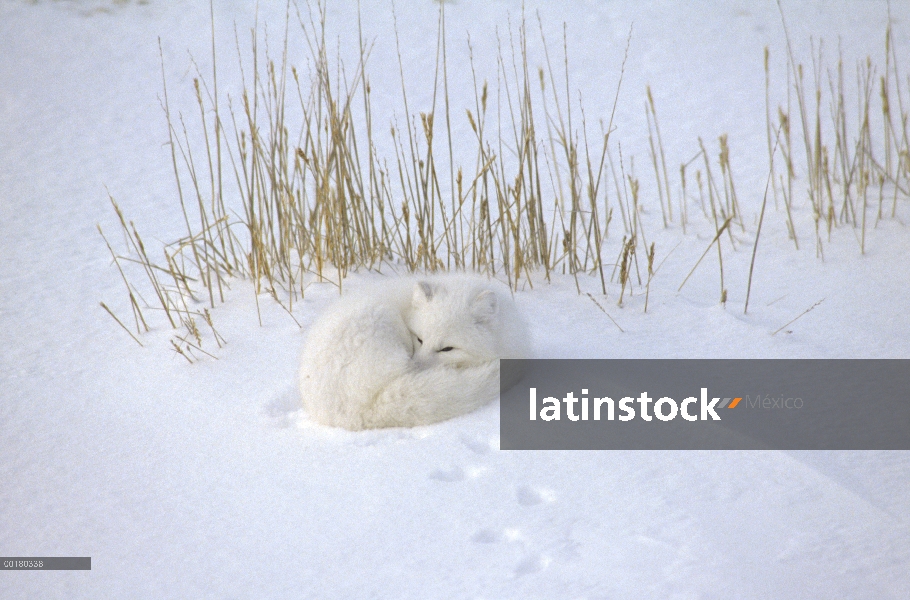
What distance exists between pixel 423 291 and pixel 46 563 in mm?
1297

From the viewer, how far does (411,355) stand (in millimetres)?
2279

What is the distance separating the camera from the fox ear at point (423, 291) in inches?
88.8

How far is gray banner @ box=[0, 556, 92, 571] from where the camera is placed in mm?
1788

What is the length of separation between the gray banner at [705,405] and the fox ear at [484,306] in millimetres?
165

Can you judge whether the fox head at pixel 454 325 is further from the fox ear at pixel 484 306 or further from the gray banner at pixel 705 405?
the gray banner at pixel 705 405

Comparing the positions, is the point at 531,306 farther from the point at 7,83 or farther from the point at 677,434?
the point at 7,83

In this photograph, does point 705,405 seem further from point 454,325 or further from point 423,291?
point 423,291

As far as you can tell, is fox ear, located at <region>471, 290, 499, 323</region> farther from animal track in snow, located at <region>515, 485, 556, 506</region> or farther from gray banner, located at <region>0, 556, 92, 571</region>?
gray banner, located at <region>0, 556, 92, 571</region>

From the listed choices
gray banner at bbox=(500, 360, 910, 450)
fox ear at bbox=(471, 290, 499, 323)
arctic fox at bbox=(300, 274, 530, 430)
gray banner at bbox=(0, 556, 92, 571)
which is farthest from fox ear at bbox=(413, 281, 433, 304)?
gray banner at bbox=(0, 556, 92, 571)

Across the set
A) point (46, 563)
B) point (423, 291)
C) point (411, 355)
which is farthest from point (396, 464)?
point (46, 563)

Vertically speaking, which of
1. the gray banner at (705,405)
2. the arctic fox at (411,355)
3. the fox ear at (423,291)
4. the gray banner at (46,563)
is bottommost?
the gray banner at (46,563)

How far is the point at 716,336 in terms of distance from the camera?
273 cm

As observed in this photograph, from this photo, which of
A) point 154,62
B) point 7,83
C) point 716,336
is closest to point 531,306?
point 716,336

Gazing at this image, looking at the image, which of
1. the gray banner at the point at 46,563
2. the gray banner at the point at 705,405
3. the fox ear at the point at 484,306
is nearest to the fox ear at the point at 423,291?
the fox ear at the point at 484,306
